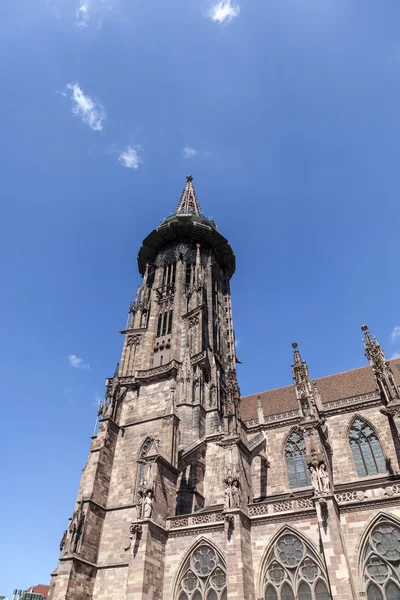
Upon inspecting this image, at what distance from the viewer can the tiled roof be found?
22.5 metres

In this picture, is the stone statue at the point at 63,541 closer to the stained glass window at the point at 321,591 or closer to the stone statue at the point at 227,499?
the stone statue at the point at 227,499

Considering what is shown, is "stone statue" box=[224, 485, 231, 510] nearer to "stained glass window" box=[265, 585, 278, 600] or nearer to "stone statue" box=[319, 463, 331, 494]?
"stained glass window" box=[265, 585, 278, 600]

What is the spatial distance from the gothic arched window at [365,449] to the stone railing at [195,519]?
23.8ft

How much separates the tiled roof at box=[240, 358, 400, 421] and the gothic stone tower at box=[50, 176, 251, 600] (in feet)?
8.32

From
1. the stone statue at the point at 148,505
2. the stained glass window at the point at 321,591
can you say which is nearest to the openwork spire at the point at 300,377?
the stained glass window at the point at 321,591

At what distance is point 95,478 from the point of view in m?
19.4

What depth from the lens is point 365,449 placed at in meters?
18.5

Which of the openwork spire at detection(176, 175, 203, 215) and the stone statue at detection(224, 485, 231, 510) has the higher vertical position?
the openwork spire at detection(176, 175, 203, 215)

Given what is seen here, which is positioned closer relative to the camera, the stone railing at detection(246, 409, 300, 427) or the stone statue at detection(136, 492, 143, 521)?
the stone statue at detection(136, 492, 143, 521)

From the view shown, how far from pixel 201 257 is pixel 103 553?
22.3m

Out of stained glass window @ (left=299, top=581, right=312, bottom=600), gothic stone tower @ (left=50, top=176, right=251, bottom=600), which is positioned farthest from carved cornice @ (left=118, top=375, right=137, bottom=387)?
stained glass window @ (left=299, top=581, right=312, bottom=600)

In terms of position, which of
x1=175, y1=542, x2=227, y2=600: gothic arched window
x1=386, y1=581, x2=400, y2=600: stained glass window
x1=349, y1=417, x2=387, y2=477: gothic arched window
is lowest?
x1=386, y1=581, x2=400, y2=600: stained glass window

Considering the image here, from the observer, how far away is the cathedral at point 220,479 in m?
12.5

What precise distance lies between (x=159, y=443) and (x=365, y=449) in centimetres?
962
